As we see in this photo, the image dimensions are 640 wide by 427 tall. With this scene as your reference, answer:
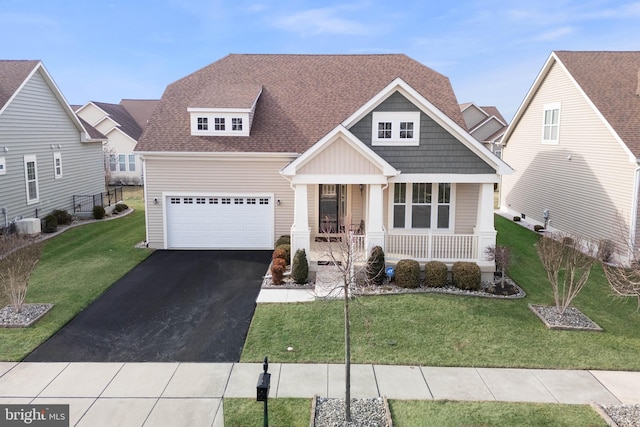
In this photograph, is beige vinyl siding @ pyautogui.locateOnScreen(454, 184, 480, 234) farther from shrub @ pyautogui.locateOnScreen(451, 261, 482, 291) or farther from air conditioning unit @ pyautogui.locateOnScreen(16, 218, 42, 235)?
air conditioning unit @ pyautogui.locateOnScreen(16, 218, 42, 235)

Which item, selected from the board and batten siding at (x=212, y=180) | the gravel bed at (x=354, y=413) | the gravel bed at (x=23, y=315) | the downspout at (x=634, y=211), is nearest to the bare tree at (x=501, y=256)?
the downspout at (x=634, y=211)

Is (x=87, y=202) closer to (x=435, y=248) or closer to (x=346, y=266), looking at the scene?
(x=435, y=248)

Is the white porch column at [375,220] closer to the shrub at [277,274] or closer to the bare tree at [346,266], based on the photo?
the bare tree at [346,266]

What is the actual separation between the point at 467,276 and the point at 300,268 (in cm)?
483

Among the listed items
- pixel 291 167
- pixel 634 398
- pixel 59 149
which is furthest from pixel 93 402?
pixel 59 149

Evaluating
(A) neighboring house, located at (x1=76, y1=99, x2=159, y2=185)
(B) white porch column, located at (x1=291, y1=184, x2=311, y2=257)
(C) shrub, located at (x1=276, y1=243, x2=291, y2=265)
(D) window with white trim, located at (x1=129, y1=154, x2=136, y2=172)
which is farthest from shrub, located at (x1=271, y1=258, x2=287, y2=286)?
(D) window with white trim, located at (x1=129, y1=154, x2=136, y2=172)

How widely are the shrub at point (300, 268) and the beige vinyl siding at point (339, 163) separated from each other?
248 cm

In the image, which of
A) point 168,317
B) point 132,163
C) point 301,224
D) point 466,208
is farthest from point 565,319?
point 132,163

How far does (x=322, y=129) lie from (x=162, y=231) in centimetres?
749

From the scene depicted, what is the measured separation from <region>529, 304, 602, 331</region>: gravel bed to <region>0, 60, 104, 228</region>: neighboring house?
786 inches

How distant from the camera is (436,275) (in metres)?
14.3

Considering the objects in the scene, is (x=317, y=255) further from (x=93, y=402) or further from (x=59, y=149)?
(x=59, y=149)

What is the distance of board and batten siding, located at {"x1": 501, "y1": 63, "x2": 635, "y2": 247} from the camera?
17.8m

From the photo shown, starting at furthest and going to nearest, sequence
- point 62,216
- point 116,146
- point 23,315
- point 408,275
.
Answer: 1. point 116,146
2. point 62,216
3. point 408,275
4. point 23,315
